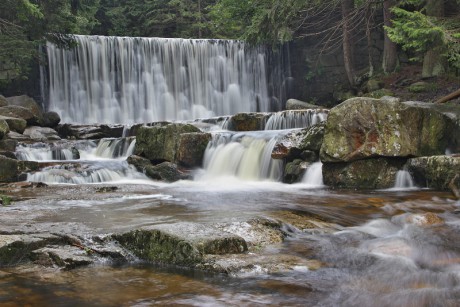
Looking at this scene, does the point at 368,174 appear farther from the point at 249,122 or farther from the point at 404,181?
the point at 249,122

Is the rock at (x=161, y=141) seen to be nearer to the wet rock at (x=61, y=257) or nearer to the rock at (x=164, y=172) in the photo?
the rock at (x=164, y=172)

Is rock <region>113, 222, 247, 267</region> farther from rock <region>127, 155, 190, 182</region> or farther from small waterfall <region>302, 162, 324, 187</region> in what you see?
rock <region>127, 155, 190, 182</region>

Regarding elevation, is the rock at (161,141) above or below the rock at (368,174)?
above

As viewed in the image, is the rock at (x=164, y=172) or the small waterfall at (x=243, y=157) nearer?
the small waterfall at (x=243, y=157)

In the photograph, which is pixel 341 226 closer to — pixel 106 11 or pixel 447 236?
pixel 447 236

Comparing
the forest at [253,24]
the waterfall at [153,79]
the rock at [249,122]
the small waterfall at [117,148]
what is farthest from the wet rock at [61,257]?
the waterfall at [153,79]

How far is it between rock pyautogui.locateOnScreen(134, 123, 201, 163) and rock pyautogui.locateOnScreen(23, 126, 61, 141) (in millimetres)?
4814

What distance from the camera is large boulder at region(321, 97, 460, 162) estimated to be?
9.70m

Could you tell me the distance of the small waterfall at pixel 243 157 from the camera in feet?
38.4

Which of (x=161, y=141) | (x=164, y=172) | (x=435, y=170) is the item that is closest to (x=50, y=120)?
(x=161, y=141)

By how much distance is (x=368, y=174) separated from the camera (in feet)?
32.1

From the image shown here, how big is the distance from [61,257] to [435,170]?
7310 millimetres

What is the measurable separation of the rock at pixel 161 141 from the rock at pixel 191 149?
0.14m

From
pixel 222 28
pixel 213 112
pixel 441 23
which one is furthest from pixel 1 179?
pixel 222 28
